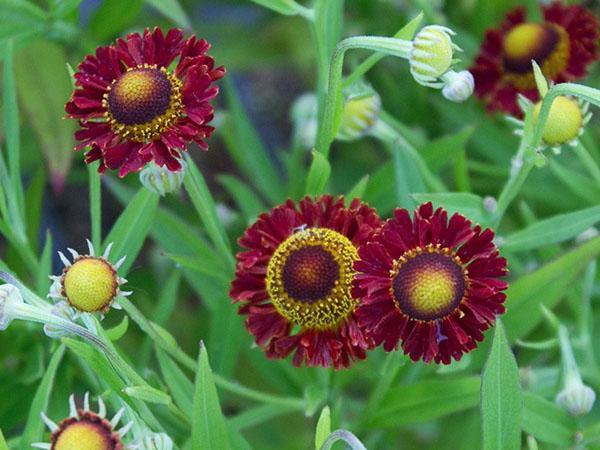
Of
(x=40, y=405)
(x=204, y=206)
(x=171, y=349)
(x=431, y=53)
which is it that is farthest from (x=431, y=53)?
(x=40, y=405)

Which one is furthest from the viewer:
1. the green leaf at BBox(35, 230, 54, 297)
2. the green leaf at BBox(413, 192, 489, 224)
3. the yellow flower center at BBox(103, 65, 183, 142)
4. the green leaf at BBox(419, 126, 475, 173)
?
the green leaf at BBox(419, 126, 475, 173)

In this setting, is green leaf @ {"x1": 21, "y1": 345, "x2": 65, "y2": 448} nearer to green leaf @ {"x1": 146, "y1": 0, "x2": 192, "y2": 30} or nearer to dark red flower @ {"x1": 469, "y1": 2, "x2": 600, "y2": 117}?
green leaf @ {"x1": 146, "y1": 0, "x2": 192, "y2": 30}

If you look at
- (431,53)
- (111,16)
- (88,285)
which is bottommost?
(88,285)

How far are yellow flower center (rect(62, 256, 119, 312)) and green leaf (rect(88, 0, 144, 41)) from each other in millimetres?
612

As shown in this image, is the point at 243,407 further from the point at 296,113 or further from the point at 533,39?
the point at 533,39

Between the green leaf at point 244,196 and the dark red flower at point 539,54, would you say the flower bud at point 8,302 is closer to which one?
the green leaf at point 244,196

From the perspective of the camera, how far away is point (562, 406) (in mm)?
914

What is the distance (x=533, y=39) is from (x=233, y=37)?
0.60 m

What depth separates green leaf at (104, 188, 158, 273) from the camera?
3.02 feet

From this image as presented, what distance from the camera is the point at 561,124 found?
0.87 m

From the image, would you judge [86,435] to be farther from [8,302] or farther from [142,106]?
[142,106]

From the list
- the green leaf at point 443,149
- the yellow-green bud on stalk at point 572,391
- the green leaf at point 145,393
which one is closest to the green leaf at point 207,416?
the green leaf at point 145,393

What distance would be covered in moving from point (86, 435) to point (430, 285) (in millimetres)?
Answer: 287

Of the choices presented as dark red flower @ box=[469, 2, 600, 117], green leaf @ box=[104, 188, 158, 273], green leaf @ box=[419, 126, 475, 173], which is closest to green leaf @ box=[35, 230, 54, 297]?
green leaf @ box=[104, 188, 158, 273]
